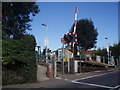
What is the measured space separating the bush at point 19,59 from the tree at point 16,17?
9.27ft

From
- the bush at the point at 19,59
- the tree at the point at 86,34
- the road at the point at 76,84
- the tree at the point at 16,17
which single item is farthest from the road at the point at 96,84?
the tree at the point at 86,34

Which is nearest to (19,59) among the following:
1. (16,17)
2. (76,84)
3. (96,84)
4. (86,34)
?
(76,84)

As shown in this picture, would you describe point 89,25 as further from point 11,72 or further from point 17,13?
point 11,72

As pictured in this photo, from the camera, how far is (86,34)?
141ft

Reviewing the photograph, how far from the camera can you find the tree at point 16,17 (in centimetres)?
1477

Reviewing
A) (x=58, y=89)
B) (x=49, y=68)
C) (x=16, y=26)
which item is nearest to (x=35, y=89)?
(x=58, y=89)

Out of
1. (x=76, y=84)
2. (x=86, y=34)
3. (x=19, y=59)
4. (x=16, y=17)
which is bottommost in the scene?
(x=76, y=84)

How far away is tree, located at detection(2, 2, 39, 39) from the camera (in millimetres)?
14766

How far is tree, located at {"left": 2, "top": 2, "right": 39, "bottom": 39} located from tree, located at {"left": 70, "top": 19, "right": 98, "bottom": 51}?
2652 cm

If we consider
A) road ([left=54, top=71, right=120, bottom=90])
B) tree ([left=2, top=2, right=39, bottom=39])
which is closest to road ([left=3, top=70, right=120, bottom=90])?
road ([left=54, top=71, right=120, bottom=90])

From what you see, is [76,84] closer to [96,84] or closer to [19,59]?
[96,84]

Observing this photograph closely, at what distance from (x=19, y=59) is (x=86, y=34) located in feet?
107

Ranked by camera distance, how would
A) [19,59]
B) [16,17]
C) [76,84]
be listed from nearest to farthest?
[19,59] < [76,84] < [16,17]

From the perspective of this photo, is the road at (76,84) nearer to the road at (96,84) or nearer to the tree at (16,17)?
the road at (96,84)
